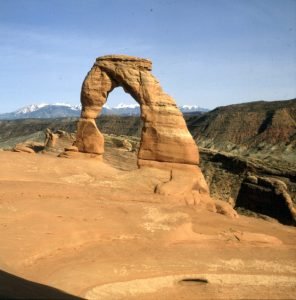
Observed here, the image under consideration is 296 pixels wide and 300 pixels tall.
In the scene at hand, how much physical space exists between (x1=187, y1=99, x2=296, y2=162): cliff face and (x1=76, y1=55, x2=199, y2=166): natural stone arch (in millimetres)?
40040

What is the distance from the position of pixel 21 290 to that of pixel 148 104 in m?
12.4

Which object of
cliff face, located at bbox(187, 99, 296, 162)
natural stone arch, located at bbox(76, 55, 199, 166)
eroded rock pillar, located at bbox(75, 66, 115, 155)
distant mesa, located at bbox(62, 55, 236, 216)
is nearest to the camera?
distant mesa, located at bbox(62, 55, 236, 216)

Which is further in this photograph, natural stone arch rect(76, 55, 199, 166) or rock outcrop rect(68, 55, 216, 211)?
natural stone arch rect(76, 55, 199, 166)

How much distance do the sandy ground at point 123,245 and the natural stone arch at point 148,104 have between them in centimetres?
209

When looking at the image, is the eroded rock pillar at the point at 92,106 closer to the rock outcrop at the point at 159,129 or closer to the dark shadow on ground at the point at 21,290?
the rock outcrop at the point at 159,129

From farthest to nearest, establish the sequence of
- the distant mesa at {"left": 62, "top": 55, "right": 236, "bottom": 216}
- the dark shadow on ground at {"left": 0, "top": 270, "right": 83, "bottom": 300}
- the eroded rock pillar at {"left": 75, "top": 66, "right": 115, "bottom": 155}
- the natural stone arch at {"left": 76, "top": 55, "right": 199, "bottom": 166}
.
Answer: the eroded rock pillar at {"left": 75, "top": 66, "right": 115, "bottom": 155}
the natural stone arch at {"left": 76, "top": 55, "right": 199, "bottom": 166}
the distant mesa at {"left": 62, "top": 55, "right": 236, "bottom": 216}
the dark shadow on ground at {"left": 0, "top": 270, "right": 83, "bottom": 300}

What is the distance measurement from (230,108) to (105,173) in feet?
255

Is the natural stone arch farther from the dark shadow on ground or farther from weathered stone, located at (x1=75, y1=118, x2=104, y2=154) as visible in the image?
the dark shadow on ground

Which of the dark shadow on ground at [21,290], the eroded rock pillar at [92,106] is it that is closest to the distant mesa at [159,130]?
the eroded rock pillar at [92,106]

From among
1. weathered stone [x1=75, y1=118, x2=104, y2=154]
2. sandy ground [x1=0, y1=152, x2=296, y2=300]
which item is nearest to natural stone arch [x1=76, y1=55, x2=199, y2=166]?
weathered stone [x1=75, y1=118, x2=104, y2=154]

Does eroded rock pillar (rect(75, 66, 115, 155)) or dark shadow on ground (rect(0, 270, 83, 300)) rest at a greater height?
eroded rock pillar (rect(75, 66, 115, 155))

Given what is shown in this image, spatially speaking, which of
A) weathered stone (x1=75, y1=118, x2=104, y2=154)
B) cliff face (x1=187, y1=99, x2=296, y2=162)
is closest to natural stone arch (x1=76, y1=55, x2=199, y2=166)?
weathered stone (x1=75, y1=118, x2=104, y2=154)

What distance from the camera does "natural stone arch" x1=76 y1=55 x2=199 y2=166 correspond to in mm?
18656

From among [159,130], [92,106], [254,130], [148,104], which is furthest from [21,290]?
[254,130]
